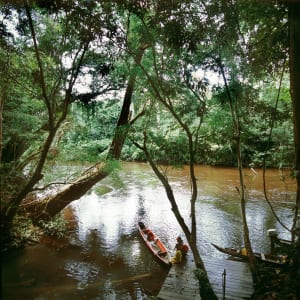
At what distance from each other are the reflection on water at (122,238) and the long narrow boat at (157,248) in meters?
0.23

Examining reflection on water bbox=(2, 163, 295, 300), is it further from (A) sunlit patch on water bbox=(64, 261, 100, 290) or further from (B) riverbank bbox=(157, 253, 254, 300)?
(B) riverbank bbox=(157, 253, 254, 300)

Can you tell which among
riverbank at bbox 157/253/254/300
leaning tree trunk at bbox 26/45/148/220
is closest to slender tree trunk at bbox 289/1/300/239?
riverbank at bbox 157/253/254/300

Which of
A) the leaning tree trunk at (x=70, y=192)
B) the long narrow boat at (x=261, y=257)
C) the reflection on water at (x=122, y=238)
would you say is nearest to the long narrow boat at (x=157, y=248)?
the reflection on water at (x=122, y=238)

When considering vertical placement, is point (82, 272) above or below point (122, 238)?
below

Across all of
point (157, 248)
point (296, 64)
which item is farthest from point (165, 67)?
point (157, 248)

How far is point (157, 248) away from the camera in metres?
7.08

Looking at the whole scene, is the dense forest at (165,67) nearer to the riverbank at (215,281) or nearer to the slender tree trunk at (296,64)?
the slender tree trunk at (296,64)

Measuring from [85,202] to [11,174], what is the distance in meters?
6.08

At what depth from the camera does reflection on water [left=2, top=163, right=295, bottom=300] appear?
587 cm

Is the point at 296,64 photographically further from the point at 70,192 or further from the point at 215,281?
the point at 70,192

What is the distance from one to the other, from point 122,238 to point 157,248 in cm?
143

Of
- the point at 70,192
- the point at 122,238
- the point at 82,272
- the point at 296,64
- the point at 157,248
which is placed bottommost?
the point at 82,272

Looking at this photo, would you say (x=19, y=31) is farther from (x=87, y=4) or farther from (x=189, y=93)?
(x=189, y=93)

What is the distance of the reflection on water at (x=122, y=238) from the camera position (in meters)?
5.87
